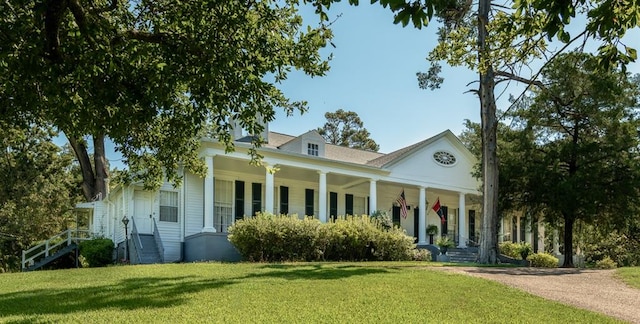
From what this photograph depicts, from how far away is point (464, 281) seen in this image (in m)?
10.7

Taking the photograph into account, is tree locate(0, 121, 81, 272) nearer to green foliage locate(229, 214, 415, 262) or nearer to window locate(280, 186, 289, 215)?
window locate(280, 186, 289, 215)

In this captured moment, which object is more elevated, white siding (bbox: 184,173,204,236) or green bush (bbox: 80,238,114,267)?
white siding (bbox: 184,173,204,236)

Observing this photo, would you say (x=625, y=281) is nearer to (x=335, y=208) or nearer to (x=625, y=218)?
(x=625, y=218)

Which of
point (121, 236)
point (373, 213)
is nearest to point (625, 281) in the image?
point (373, 213)

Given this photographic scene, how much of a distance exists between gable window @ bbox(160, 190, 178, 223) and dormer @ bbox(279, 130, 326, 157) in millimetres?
4812

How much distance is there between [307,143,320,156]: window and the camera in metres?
22.0

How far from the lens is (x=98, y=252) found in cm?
1953

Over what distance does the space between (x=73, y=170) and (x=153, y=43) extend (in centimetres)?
3262

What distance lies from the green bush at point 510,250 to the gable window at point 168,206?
16365 mm

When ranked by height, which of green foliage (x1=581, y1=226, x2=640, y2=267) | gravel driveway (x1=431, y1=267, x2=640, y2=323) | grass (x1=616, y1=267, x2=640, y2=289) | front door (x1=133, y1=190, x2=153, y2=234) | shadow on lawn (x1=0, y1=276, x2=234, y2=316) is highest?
front door (x1=133, y1=190, x2=153, y2=234)

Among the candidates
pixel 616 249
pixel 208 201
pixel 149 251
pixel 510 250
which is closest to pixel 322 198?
pixel 208 201

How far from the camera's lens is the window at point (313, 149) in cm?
2202

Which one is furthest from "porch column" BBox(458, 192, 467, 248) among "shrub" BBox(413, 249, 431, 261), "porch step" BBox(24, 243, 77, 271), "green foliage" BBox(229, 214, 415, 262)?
"porch step" BBox(24, 243, 77, 271)

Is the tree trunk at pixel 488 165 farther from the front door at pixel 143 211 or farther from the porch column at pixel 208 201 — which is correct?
the front door at pixel 143 211
